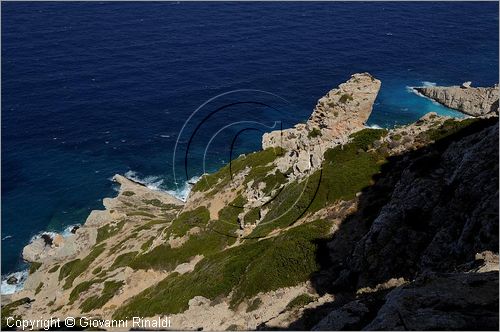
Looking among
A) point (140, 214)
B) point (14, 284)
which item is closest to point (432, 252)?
point (140, 214)

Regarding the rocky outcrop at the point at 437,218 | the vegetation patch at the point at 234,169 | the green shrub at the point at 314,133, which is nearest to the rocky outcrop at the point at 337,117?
the green shrub at the point at 314,133

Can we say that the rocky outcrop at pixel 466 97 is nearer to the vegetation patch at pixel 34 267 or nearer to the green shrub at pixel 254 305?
the green shrub at pixel 254 305

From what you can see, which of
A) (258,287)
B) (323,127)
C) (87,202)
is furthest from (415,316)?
(87,202)

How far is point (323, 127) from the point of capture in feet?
220

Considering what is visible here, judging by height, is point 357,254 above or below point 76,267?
above

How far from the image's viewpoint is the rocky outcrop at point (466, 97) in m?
137

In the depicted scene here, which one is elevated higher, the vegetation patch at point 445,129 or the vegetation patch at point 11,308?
the vegetation patch at point 445,129

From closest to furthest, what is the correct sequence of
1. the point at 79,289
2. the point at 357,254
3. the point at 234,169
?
the point at 357,254, the point at 79,289, the point at 234,169

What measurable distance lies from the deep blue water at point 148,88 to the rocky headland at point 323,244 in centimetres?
2864

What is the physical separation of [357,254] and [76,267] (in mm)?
60438

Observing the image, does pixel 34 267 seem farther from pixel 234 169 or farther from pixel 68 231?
pixel 234 169

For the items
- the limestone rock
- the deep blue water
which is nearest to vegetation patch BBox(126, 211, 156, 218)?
the deep blue water

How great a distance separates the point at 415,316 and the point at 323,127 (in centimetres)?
4840

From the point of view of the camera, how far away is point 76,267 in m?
79.2
